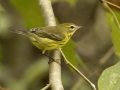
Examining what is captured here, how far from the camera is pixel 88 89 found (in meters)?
4.98

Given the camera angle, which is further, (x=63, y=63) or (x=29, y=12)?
(x=63, y=63)

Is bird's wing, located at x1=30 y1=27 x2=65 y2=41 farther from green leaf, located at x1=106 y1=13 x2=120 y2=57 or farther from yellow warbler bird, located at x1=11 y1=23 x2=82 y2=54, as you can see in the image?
green leaf, located at x1=106 y1=13 x2=120 y2=57

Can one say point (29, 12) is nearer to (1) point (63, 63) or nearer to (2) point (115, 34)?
(2) point (115, 34)

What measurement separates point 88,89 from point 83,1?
225cm

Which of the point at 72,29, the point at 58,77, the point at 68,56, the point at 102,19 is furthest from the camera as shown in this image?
the point at 102,19

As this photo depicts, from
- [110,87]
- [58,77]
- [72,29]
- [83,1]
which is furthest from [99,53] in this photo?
[110,87]

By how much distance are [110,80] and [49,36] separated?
187 cm

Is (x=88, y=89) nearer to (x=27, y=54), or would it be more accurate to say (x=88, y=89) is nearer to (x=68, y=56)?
(x=27, y=54)

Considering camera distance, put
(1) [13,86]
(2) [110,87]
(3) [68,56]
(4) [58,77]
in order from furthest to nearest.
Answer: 1. (1) [13,86]
2. (3) [68,56]
3. (4) [58,77]
4. (2) [110,87]

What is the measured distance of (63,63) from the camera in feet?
18.4

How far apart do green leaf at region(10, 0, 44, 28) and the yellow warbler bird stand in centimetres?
33

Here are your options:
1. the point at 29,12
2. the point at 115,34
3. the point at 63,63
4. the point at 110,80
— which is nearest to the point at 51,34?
the point at 29,12

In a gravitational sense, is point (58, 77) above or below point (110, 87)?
below

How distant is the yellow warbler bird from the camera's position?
9.01 feet
